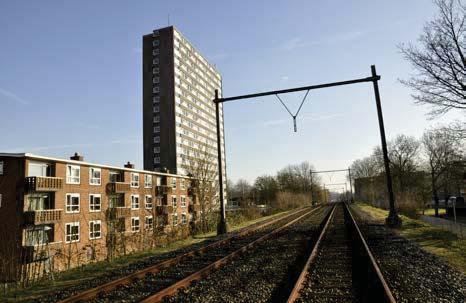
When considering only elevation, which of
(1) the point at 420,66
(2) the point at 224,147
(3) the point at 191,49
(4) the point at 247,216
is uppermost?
(3) the point at 191,49

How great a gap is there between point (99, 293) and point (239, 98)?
1348 centimetres

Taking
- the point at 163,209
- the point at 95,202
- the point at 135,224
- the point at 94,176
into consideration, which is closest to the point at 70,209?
the point at 95,202

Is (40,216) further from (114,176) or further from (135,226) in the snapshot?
(135,226)

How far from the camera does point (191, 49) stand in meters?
108

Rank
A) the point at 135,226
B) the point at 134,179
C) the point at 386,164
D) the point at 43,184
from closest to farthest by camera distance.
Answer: the point at 386,164, the point at 43,184, the point at 135,226, the point at 134,179

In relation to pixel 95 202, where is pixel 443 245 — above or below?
below

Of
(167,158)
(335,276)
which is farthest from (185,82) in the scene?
(335,276)

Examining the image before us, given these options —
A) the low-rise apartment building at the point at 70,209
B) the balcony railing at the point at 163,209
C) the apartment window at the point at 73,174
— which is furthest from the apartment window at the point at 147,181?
the apartment window at the point at 73,174

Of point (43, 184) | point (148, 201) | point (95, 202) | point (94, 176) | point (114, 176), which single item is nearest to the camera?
point (43, 184)

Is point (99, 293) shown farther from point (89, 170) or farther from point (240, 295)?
point (89, 170)

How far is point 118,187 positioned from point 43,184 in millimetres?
9757

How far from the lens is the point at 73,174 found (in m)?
32.6

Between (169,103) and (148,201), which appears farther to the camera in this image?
(169,103)

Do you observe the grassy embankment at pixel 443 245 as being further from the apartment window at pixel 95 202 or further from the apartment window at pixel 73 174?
the apartment window at pixel 95 202
